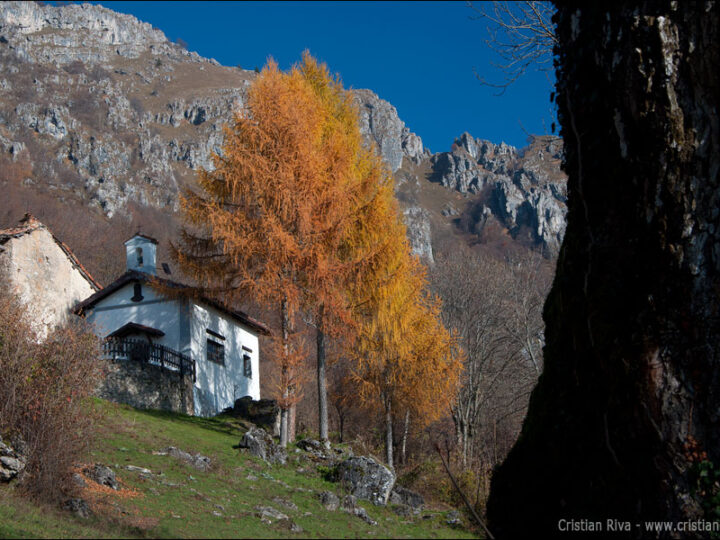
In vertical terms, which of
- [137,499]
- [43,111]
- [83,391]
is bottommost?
[137,499]

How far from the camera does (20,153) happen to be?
96.7 meters

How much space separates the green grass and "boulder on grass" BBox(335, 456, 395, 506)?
29 cm

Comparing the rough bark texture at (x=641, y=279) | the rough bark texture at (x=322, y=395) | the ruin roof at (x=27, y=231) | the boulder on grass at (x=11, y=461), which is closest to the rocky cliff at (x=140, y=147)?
the ruin roof at (x=27, y=231)

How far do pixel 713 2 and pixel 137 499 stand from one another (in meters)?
8.72

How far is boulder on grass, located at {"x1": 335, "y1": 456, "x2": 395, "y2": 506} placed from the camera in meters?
12.6

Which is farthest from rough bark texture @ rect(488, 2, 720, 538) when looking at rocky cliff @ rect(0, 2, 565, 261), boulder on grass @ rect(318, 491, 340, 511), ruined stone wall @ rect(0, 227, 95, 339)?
rocky cliff @ rect(0, 2, 565, 261)

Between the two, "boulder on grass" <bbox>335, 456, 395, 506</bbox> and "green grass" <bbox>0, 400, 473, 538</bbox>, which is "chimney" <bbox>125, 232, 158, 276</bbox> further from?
"boulder on grass" <bbox>335, 456, 395, 506</bbox>

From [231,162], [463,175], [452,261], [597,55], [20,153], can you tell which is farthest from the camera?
[463,175]

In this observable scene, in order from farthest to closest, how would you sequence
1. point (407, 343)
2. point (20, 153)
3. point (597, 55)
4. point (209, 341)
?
1. point (20, 153)
2. point (209, 341)
3. point (407, 343)
4. point (597, 55)

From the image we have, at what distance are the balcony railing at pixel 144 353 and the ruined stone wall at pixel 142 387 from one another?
0.39 meters

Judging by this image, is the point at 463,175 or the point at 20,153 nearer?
the point at 20,153

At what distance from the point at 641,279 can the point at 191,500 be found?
7314mm

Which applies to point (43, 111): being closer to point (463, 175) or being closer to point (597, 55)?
point (463, 175)

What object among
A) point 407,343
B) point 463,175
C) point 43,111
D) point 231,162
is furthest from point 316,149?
point 463,175
